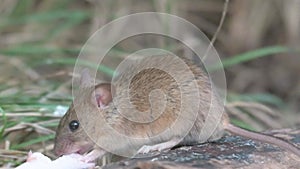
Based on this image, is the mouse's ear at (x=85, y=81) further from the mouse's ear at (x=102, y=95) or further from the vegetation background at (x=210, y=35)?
the vegetation background at (x=210, y=35)

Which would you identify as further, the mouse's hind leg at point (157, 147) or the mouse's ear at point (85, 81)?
the mouse's ear at point (85, 81)

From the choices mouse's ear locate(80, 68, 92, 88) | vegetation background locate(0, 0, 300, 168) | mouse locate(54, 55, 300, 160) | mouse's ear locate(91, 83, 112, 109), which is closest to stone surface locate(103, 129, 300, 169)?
mouse locate(54, 55, 300, 160)

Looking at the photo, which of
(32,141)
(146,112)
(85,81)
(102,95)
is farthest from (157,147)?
(32,141)

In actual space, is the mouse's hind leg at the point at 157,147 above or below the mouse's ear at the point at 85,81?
below

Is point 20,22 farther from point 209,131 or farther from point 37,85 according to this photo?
point 209,131

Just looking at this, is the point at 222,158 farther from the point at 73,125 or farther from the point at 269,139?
the point at 73,125

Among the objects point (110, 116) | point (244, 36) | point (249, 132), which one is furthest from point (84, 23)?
point (249, 132)

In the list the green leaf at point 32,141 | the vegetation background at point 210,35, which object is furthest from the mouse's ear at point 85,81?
the vegetation background at point 210,35

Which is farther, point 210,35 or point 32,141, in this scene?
point 210,35
